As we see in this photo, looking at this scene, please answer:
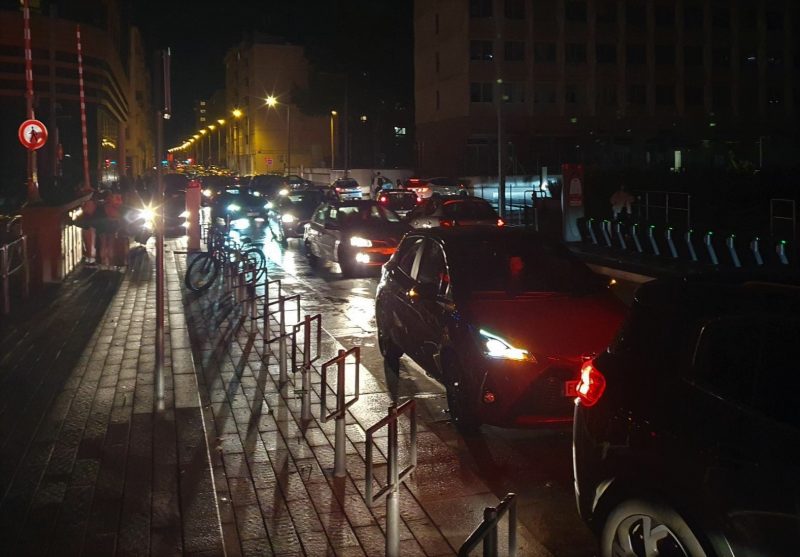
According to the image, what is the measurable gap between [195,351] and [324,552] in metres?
6.55

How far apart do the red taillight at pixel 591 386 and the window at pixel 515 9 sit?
69.5 m

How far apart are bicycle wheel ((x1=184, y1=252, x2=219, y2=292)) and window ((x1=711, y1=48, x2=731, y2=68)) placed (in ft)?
222

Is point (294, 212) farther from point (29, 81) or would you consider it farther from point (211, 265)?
point (211, 265)

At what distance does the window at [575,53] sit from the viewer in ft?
241

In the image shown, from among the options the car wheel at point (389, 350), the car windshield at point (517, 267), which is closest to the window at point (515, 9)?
the car wheel at point (389, 350)

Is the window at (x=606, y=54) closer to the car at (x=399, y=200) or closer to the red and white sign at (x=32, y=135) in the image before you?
the car at (x=399, y=200)

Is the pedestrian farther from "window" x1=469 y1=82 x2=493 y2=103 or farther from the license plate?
"window" x1=469 y1=82 x2=493 y2=103

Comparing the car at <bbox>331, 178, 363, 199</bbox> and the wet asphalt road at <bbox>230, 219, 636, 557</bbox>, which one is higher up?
the car at <bbox>331, 178, 363, 199</bbox>

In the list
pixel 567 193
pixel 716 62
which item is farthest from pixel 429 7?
pixel 567 193

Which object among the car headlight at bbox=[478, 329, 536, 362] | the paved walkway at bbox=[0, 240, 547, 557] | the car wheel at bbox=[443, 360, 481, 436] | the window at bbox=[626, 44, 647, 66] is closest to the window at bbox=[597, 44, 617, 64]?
the window at bbox=[626, 44, 647, 66]

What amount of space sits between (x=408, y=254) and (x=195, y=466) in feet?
12.7

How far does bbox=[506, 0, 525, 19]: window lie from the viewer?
7112 cm

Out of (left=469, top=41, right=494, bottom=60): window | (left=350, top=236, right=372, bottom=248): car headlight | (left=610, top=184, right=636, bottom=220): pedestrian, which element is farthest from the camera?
(left=469, top=41, right=494, bottom=60): window

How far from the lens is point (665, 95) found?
7619 centimetres
